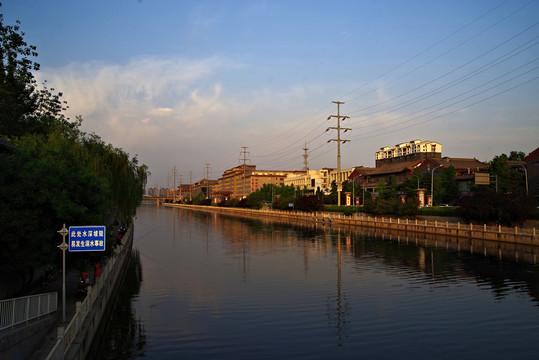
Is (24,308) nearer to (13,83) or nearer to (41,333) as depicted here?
(41,333)

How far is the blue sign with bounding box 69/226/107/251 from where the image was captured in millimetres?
12961

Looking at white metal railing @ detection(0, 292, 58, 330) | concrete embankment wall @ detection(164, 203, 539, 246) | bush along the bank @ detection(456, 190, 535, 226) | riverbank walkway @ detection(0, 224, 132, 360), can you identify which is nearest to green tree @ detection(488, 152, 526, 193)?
concrete embankment wall @ detection(164, 203, 539, 246)

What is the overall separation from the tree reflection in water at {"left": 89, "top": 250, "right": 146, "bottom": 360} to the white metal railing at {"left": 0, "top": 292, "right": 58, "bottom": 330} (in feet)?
6.89

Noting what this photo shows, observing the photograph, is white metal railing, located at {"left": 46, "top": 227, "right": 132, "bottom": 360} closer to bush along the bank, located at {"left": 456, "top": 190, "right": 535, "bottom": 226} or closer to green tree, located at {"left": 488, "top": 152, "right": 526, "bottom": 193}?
bush along the bank, located at {"left": 456, "top": 190, "right": 535, "bottom": 226}

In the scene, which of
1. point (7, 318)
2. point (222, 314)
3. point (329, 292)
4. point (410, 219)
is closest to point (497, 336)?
point (329, 292)

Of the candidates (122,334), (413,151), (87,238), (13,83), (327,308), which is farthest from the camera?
(413,151)

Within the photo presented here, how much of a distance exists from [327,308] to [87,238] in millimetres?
10659

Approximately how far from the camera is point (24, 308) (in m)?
11.3

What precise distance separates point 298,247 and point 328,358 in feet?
91.2

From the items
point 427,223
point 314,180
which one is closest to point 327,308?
point 427,223

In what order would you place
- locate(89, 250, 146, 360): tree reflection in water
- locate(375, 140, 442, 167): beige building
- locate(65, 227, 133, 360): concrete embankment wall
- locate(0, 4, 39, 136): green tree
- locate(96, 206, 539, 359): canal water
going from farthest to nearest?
locate(375, 140, 442, 167): beige building → locate(0, 4, 39, 136): green tree → locate(96, 206, 539, 359): canal water → locate(89, 250, 146, 360): tree reflection in water → locate(65, 227, 133, 360): concrete embankment wall

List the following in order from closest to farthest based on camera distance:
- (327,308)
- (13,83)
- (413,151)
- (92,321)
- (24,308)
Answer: (24,308)
(92,321)
(327,308)
(13,83)
(413,151)

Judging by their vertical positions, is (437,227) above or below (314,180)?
below

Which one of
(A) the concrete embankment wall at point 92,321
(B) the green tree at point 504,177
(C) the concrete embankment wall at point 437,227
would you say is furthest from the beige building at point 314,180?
(A) the concrete embankment wall at point 92,321
